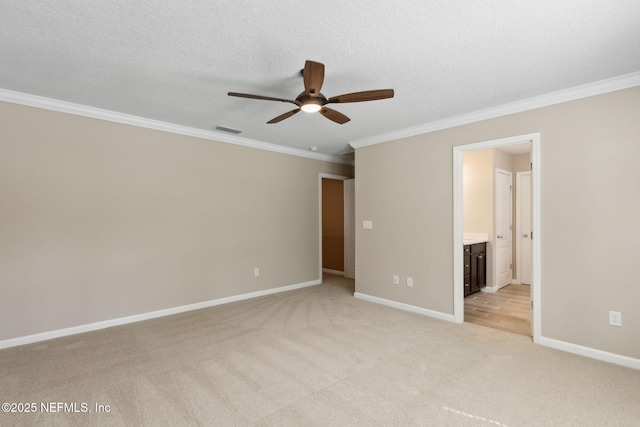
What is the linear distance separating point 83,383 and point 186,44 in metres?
2.77

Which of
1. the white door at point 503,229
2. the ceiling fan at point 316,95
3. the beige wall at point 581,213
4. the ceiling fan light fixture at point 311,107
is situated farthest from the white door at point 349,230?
the ceiling fan light fixture at point 311,107

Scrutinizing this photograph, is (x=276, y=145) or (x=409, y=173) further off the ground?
(x=276, y=145)

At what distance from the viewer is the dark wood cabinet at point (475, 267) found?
5.02m

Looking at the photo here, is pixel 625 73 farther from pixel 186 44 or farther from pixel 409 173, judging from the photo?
pixel 186 44

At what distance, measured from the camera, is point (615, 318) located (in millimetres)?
2846

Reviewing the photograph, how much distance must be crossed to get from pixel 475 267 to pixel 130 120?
567 cm

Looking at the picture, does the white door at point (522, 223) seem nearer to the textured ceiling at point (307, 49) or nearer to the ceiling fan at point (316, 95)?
the textured ceiling at point (307, 49)

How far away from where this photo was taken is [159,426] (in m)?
1.95

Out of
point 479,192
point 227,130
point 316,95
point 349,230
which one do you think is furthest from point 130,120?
point 479,192

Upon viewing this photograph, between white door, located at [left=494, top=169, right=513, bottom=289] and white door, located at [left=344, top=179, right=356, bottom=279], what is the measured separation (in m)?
2.67

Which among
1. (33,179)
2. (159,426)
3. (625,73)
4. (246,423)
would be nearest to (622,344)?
(625,73)

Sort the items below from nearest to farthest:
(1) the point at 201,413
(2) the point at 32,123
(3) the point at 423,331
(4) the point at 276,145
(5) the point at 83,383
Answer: (1) the point at 201,413, (5) the point at 83,383, (2) the point at 32,123, (3) the point at 423,331, (4) the point at 276,145

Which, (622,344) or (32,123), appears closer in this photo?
(622,344)

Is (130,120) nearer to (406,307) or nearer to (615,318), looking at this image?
(406,307)
